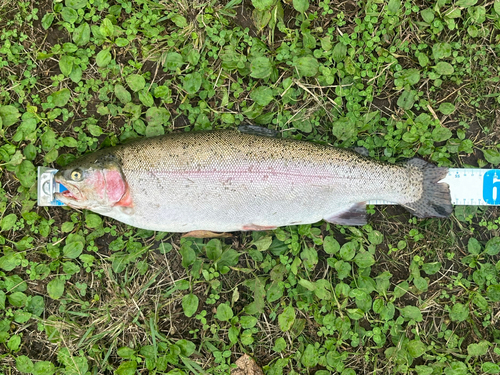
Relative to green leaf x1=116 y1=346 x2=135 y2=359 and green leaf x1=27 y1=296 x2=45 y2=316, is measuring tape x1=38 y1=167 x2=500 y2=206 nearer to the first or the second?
green leaf x1=116 y1=346 x2=135 y2=359

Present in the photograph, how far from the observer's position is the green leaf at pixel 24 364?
3.45 meters

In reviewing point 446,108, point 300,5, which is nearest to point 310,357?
point 446,108

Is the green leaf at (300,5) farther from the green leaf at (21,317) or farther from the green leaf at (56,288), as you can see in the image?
the green leaf at (21,317)

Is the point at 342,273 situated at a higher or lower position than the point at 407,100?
lower

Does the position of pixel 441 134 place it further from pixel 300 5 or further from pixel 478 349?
pixel 478 349

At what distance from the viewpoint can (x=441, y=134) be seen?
11.7ft

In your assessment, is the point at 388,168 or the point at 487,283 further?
the point at 487,283

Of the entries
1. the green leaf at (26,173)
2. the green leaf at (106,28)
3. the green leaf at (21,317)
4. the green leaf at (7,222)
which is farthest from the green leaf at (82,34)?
the green leaf at (21,317)

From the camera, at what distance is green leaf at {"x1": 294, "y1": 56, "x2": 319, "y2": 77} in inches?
139

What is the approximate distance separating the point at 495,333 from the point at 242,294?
7.57ft

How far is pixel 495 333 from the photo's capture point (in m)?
3.59

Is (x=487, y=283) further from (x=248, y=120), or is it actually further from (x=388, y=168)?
(x=248, y=120)

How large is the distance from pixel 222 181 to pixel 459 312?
2.43 metres

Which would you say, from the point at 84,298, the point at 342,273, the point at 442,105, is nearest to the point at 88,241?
the point at 84,298
